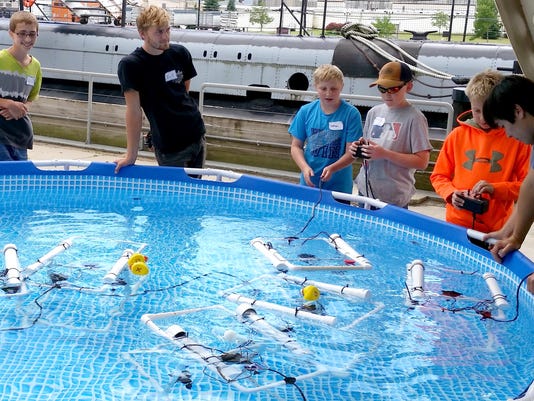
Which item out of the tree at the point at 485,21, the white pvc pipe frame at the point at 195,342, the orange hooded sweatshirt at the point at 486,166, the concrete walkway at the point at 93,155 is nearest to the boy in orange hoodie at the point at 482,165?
the orange hooded sweatshirt at the point at 486,166

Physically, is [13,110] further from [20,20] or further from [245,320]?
[245,320]

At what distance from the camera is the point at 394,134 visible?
3.96 m

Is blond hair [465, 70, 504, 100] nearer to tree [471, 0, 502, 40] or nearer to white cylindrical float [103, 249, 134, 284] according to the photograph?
white cylindrical float [103, 249, 134, 284]

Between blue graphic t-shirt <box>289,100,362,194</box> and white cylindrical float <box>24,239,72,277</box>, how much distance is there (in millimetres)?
1544

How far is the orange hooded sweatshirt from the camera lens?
3396 millimetres

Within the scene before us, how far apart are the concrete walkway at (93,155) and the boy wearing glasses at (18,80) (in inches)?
124

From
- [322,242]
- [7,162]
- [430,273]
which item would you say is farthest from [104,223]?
[430,273]

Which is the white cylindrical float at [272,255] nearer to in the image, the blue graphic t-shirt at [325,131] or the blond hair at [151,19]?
the blue graphic t-shirt at [325,131]

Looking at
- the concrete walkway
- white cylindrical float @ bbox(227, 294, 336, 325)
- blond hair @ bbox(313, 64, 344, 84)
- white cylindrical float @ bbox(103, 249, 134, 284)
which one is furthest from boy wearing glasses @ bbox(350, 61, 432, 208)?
the concrete walkway

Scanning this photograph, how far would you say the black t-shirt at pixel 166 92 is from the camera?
4.29 metres

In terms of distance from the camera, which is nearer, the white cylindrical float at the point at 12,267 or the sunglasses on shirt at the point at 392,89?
the white cylindrical float at the point at 12,267

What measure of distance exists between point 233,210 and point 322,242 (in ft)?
2.99

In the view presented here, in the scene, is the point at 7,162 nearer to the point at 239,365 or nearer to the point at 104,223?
the point at 104,223

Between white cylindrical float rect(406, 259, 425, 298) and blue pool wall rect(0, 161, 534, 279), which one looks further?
blue pool wall rect(0, 161, 534, 279)
